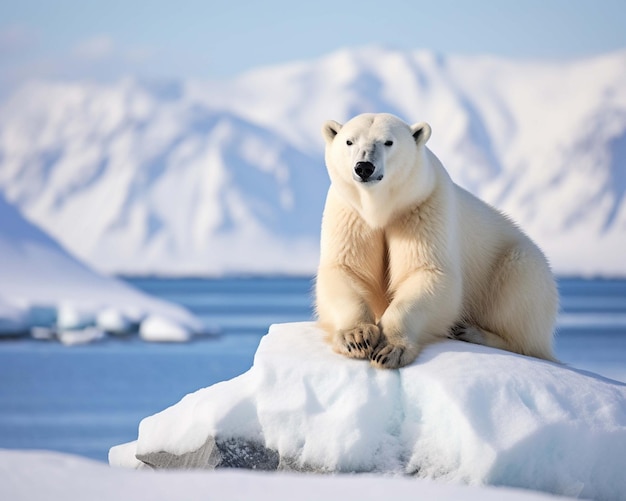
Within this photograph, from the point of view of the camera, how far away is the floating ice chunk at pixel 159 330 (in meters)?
37.2

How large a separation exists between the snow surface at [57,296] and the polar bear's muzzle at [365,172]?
96.3 feet

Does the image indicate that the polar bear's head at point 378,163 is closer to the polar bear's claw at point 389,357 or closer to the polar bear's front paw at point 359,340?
the polar bear's front paw at point 359,340

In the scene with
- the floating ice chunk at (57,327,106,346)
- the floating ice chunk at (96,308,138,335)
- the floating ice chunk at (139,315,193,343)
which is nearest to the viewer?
the floating ice chunk at (96,308,138,335)

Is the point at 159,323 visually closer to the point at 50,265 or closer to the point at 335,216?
the point at 50,265

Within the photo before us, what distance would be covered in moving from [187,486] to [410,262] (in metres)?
1.95

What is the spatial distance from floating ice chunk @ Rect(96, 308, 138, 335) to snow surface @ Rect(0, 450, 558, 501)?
31.4 metres

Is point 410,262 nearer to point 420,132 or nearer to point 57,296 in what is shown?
point 420,132

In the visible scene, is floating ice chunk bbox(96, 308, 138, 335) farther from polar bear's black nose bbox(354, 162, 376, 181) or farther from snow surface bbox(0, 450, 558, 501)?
snow surface bbox(0, 450, 558, 501)

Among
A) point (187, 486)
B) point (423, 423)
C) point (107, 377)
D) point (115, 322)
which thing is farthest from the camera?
point (115, 322)

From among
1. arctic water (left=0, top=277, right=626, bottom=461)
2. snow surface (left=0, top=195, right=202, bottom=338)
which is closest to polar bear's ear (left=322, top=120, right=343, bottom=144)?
arctic water (left=0, top=277, right=626, bottom=461)

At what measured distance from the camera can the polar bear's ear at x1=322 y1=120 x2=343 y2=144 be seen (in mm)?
5738

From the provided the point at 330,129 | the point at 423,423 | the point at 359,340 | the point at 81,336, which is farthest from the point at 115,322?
the point at 423,423

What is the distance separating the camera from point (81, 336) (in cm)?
3616

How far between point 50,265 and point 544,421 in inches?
1390
